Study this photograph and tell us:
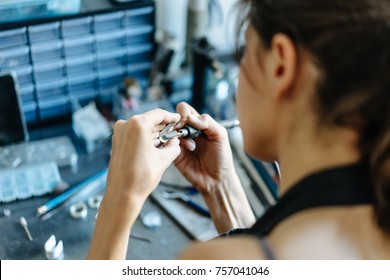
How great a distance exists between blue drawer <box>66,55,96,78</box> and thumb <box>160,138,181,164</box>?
42 cm

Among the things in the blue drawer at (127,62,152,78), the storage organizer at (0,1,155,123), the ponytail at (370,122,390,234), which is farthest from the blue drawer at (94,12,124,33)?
the ponytail at (370,122,390,234)

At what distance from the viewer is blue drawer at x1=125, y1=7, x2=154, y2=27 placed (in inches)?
45.1

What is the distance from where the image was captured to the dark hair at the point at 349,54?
0.54 metres

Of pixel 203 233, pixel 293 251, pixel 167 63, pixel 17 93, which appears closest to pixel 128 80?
pixel 167 63

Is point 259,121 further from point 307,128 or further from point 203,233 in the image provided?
point 203,233

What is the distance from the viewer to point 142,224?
988mm

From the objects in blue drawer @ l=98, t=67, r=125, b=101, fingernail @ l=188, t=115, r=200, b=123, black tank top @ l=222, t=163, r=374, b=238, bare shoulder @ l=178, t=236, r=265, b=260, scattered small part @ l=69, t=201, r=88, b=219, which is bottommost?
scattered small part @ l=69, t=201, r=88, b=219

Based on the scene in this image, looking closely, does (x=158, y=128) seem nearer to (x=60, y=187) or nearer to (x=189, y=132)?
(x=189, y=132)

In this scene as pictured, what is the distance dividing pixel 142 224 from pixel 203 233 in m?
0.11

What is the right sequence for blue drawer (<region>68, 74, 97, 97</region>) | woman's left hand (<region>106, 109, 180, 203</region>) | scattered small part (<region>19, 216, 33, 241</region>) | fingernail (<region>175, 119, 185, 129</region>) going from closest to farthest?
1. woman's left hand (<region>106, 109, 180, 203</region>)
2. fingernail (<region>175, 119, 185, 129</region>)
3. scattered small part (<region>19, 216, 33, 241</region>)
4. blue drawer (<region>68, 74, 97, 97</region>)

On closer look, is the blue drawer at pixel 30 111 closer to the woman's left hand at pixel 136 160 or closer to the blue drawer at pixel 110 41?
the blue drawer at pixel 110 41

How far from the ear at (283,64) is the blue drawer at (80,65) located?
0.64 m

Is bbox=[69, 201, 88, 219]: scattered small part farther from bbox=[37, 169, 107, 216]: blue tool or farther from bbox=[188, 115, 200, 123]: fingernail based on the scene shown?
bbox=[188, 115, 200, 123]: fingernail

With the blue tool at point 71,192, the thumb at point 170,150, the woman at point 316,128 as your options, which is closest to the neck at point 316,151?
the woman at point 316,128
